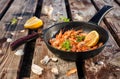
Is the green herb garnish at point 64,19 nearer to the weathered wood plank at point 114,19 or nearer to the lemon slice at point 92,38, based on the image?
the weathered wood plank at point 114,19

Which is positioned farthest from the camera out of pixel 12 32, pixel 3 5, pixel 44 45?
pixel 3 5

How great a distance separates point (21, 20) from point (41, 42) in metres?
0.72

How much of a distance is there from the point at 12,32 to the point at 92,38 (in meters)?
0.92

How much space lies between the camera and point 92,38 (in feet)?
7.24

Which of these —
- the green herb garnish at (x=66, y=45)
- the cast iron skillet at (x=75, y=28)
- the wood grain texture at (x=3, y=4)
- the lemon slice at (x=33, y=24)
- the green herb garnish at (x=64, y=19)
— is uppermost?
the green herb garnish at (x=66, y=45)

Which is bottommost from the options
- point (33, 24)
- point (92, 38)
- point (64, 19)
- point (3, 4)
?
point (3, 4)

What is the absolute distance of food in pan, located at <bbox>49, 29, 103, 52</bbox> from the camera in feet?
6.68

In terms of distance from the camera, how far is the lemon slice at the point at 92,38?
2148mm

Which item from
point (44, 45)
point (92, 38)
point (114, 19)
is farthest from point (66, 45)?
point (114, 19)

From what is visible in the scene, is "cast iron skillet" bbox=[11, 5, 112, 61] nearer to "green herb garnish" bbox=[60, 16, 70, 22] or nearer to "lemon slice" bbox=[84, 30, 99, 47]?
"lemon slice" bbox=[84, 30, 99, 47]

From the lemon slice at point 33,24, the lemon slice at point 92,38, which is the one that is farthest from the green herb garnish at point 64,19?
the lemon slice at point 92,38

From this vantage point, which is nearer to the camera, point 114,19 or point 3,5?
point 114,19

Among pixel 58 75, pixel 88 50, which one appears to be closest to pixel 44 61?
pixel 58 75

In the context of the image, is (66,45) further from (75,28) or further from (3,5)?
(3,5)
